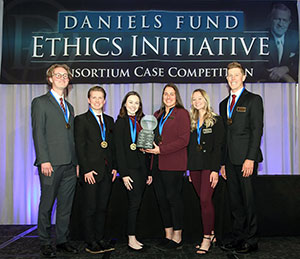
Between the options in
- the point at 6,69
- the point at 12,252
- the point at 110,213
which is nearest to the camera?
the point at 12,252

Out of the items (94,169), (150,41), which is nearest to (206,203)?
(94,169)

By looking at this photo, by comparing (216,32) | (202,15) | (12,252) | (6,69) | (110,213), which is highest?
(202,15)

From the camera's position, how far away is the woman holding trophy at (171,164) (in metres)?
2.81

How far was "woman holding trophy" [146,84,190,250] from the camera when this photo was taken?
2.81m

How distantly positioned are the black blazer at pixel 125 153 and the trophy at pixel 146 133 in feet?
0.44

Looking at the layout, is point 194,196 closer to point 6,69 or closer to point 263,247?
point 263,247

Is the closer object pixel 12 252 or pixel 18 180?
pixel 12 252

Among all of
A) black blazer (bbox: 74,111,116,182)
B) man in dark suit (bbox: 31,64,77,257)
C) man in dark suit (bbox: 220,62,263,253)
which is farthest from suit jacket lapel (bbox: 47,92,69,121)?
man in dark suit (bbox: 220,62,263,253)

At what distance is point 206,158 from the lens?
9.34ft

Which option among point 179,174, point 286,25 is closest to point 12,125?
point 179,174

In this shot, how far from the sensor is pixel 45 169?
2.74 metres

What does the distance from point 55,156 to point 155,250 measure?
1.37 meters

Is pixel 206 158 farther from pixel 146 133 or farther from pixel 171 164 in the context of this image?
pixel 146 133

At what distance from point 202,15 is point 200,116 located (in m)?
2.21
